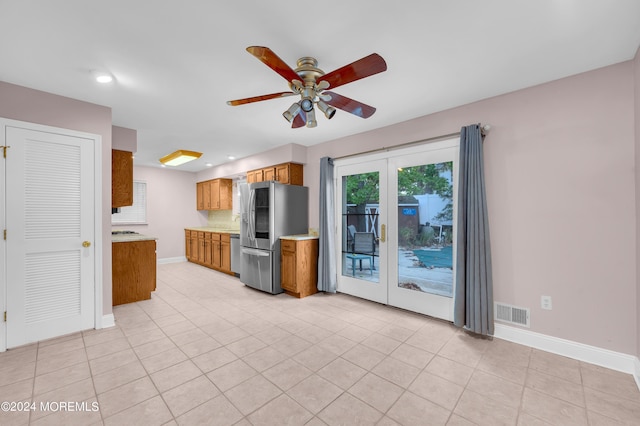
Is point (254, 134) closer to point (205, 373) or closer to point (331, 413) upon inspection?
point (205, 373)

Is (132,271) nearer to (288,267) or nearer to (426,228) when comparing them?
(288,267)

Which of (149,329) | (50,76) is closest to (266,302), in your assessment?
(149,329)

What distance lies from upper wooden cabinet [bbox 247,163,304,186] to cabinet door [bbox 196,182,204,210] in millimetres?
2870

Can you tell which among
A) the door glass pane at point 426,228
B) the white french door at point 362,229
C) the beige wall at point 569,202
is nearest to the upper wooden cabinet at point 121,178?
the white french door at point 362,229

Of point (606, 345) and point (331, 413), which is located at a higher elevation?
point (606, 345)

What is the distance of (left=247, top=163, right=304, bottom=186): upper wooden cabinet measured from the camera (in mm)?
4762

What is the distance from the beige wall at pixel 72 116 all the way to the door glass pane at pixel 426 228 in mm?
3604

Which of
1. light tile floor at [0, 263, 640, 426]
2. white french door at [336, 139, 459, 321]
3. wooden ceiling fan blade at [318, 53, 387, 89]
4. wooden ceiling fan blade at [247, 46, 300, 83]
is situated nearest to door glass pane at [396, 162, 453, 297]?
white french door at [336, 139, 459, 321]

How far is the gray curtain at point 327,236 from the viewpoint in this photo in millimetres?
4238

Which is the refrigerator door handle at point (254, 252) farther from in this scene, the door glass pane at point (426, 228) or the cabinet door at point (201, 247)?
the cabinet door at point (201, 247)

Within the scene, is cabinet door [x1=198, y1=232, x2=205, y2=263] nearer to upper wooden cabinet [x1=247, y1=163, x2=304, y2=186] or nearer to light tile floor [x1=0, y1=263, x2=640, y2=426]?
upper wooden cabinet [x1=247, y1=163, x2=304, y2=186]

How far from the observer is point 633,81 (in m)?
2.16

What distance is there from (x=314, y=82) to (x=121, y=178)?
3253mm

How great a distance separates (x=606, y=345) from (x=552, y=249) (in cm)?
85
